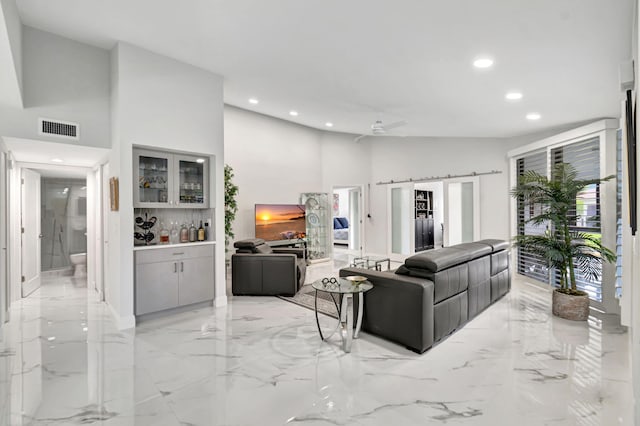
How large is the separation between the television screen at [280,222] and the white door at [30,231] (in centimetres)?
363

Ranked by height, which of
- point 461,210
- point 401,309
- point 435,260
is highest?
point 461,210

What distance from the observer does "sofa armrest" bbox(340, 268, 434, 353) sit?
2.82 meters

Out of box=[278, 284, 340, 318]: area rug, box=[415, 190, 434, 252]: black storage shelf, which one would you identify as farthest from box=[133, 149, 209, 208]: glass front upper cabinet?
box=[415, 190, 434, 252]: black storage shelf

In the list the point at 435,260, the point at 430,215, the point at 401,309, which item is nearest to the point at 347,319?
the point at 401,309

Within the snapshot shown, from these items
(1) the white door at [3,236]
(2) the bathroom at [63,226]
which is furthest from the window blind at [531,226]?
(2) the bathroom at [63,226]

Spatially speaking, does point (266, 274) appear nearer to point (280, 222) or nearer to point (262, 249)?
point (262, 249)

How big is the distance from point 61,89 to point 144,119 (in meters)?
0.90

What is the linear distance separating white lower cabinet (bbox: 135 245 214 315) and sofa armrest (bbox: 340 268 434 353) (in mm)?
2187

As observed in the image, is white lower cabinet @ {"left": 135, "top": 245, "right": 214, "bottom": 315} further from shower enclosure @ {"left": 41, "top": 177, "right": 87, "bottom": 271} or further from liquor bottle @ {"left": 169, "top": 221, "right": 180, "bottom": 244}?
shower enclosure @ {"left": 41, "top": 177, "right": 87, "bottom": 271}

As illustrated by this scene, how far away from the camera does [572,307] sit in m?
3.77

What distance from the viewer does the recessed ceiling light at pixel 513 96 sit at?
13.0 feet

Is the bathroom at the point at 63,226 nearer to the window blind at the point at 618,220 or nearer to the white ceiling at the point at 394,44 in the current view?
the white ceiling at the point at 394,44

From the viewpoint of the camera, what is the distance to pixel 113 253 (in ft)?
12.5

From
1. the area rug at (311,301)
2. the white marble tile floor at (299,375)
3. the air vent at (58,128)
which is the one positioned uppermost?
the air vent at (58,128)
